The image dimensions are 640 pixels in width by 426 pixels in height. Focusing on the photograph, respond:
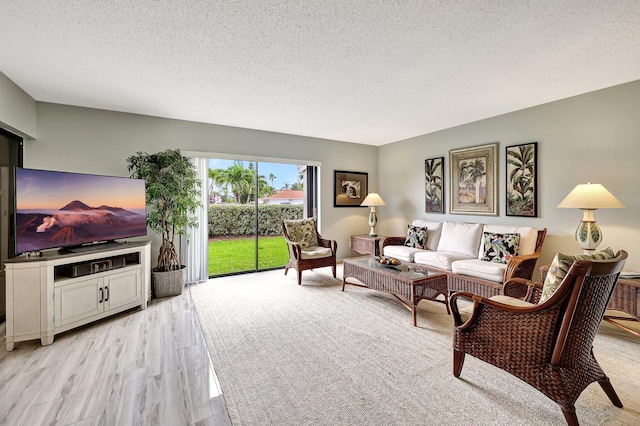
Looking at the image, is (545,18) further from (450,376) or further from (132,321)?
(132,321)

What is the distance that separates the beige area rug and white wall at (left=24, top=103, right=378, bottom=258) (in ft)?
8.17

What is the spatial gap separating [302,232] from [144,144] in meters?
2.75

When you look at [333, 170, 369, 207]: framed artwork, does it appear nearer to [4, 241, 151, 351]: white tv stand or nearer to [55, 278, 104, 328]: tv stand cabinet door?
[4, 241, 151, 351]: white tv stand

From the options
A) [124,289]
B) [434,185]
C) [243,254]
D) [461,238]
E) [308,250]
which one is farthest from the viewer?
[243,254]

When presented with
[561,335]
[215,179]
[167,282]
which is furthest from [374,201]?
[561,335]

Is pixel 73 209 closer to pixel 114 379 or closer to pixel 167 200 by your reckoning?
pixel 167 200

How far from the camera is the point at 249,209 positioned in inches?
227

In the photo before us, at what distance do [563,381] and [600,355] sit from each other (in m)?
1.35

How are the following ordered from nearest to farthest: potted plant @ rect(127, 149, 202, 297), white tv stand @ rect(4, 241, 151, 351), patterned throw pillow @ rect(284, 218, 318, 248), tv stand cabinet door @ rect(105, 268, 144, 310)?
white tv stand @ rect(4, 241, 151, 351) → tv stand cabinet door @ rect(105, 268, 144, 310) → potted plant @ rect(127, 149, 202, 297) → patterned throw pillow @ rect(284, 218, 318, 248)

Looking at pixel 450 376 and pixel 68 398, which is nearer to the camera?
pixel 68 398

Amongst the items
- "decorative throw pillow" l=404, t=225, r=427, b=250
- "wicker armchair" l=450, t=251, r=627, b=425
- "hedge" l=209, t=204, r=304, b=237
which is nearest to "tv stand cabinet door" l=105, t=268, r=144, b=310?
"hedge" l=209, t=204, r=304, b=237

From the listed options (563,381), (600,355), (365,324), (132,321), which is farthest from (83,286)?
(600,355)

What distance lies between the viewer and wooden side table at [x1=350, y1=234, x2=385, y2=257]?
5395mm

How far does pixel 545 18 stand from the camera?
2.04 m
